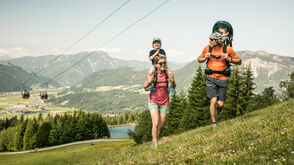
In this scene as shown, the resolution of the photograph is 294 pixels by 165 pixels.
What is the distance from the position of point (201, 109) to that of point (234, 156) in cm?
3860

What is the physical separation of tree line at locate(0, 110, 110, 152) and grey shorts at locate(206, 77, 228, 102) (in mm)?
109794

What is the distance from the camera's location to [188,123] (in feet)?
142

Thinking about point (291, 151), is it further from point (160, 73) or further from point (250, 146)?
point (160, 73)

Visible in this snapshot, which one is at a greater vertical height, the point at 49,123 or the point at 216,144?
the point at 216,144

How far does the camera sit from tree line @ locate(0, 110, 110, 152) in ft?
340

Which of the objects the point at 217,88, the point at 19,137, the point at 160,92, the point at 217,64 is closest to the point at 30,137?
the point at 19,137

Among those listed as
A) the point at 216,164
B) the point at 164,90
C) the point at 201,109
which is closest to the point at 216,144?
the point at 216,164

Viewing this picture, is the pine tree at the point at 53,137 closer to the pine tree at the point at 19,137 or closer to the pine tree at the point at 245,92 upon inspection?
the pine tree at the point at 19,137

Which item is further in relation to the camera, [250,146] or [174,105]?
[174,105]

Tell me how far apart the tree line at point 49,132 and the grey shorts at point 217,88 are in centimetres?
10979

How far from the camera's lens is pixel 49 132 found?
110688 millimetres

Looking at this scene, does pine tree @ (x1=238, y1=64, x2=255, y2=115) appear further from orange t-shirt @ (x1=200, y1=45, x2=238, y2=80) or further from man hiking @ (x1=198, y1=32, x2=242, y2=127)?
orange t-shirt @ (x1=200, y1=45, x2=238, y2=80)

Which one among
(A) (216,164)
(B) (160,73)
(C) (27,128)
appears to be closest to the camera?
(A) (216,164)

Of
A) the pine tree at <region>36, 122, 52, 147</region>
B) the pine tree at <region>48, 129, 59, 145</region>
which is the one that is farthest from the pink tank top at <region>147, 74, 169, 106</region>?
the pine tree at <region>48, 129, 59, 145</region>
